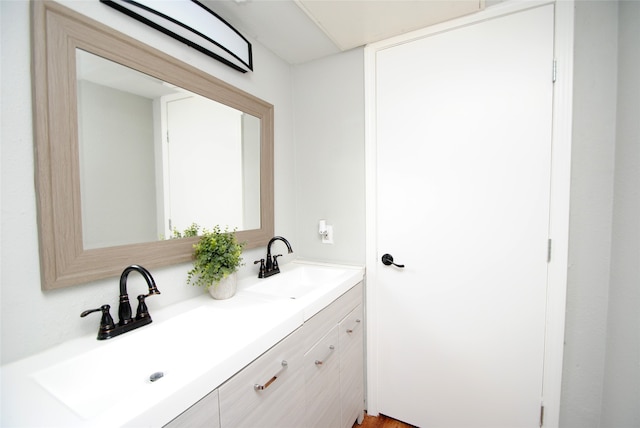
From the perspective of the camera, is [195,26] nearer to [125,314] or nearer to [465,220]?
[125,314]

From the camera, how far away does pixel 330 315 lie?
1.28m

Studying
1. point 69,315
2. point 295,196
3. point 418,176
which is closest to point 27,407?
point 69,315

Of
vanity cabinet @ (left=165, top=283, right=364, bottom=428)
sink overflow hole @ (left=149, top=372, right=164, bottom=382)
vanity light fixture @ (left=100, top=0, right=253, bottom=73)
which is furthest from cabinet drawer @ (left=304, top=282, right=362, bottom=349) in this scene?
vanity light fixture @ (left=100, top=0, right=253, bottom=73)

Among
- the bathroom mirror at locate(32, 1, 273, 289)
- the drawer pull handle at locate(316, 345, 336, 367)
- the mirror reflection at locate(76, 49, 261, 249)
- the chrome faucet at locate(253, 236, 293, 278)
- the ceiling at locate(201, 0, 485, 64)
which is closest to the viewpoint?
the bathroom mirror at locate(32, 1, 273, 289)

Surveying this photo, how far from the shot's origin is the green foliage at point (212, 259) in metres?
1.15

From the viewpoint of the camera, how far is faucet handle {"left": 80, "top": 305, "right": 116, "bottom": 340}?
2.75 feet

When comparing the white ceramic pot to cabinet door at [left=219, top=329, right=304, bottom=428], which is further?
the white ceramic pot

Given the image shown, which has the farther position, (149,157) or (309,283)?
(309,283)

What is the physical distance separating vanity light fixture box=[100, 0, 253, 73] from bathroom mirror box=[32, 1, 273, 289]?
0.11 m

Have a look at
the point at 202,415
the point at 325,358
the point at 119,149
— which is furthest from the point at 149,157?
the point at 325,358

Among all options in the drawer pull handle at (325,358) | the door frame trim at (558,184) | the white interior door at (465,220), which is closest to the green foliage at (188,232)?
the drawer pull handle at (325,358)

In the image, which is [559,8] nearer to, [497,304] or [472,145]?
[472,145]

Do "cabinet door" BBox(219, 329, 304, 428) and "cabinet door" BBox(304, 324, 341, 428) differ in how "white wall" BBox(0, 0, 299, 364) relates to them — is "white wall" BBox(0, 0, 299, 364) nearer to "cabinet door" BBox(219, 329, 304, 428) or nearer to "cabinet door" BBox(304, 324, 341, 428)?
"cabinet door" BBox(219, 329, 304, 428)

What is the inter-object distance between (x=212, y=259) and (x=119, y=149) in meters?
0.56
